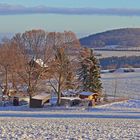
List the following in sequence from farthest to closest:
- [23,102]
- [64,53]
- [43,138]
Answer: [23,102] < [64,53] < [43,138]

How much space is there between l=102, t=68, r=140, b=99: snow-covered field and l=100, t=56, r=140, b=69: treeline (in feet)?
88.8

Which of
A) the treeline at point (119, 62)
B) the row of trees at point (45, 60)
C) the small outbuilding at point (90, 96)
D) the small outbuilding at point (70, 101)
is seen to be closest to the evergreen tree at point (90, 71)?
the row of trees at point (45, 60)

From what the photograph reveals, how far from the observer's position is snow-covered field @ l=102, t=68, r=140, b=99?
78150mm

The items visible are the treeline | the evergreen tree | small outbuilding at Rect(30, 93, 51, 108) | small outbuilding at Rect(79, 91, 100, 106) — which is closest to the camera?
small outbuilding at Rect(30, 93, 51, 108)

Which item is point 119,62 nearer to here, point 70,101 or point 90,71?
point 90,71

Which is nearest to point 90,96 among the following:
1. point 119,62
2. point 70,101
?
point 70,101

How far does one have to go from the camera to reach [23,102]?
64312 millimetres

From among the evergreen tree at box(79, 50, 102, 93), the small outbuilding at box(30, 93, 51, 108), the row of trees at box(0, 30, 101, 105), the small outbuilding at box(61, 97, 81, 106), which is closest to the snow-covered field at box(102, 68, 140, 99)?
the evergreen tree at box(79, 50, 102, 93)

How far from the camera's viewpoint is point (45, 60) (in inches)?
2437

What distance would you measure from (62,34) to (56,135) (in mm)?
41070

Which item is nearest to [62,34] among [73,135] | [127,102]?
[127,102]

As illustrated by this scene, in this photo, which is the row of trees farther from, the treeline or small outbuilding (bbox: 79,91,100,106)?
the treeline

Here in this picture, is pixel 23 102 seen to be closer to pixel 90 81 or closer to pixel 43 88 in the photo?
pixel 43 88

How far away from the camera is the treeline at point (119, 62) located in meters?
141
